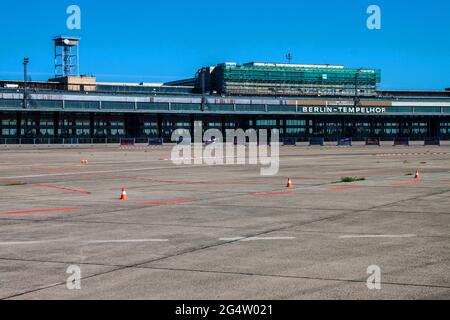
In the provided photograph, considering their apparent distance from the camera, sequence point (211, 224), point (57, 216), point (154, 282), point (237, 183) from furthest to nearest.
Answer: point (237, 183), point (57, 216), point (211, 224), point (154, 282)

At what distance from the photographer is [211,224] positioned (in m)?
16.0

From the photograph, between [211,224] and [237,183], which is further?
[237,183]

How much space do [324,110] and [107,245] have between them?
135 metres

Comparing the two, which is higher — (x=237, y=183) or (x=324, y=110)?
(x=324, y=110)

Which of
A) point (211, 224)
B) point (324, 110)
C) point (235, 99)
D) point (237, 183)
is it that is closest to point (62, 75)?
point (235, 99)

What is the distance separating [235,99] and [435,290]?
433 ft

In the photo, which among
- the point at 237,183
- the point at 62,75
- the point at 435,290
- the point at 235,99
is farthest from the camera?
the point at 62,75

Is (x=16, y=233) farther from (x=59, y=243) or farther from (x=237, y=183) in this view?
(x=237, y=183)

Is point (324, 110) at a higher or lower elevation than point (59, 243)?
higher

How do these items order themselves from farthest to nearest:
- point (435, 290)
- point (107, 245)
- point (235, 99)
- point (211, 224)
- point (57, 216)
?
point (235, 99) → point (57, 216) → point (211, 224) → point (107, 245) → point (435, 290)
